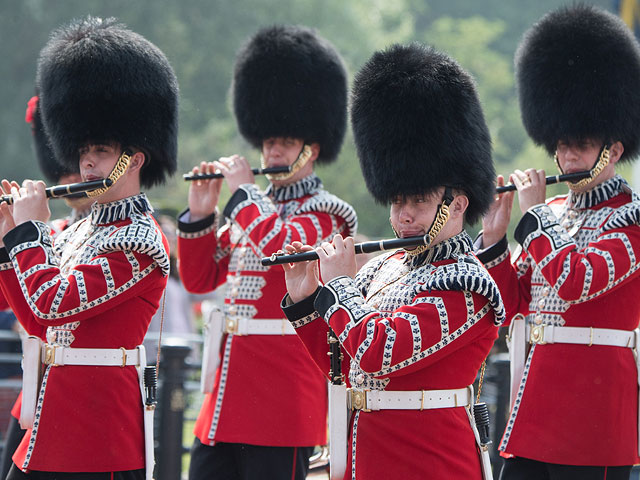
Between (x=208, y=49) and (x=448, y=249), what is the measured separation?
64.6 feet

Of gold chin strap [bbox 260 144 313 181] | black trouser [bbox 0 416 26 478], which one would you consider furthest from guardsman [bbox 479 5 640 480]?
black trouser [bbox 0 416 26 478]

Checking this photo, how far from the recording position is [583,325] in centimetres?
427

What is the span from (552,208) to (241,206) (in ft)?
4.55

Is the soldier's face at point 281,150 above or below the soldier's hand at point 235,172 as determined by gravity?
above

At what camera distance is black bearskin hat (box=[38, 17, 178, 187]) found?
14.3 ft

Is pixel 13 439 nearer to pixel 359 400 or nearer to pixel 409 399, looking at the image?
pixel 359 400

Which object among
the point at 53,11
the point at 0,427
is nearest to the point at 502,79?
the point at 53,11

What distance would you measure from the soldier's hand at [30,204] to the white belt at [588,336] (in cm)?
202

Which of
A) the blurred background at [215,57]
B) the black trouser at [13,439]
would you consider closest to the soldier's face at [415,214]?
the black trouser at [13,439]

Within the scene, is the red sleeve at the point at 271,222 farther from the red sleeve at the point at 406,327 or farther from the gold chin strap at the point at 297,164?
the red sleeve at the point at 406,327

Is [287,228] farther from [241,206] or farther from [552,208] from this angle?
[552,208]

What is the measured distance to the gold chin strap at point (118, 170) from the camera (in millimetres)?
4137

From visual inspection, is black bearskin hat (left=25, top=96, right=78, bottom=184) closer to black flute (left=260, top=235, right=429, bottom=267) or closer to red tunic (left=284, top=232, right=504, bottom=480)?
black flute (left=260, top=235, right=429, bottom=267)

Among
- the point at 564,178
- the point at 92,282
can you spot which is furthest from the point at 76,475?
the point at 564,178
